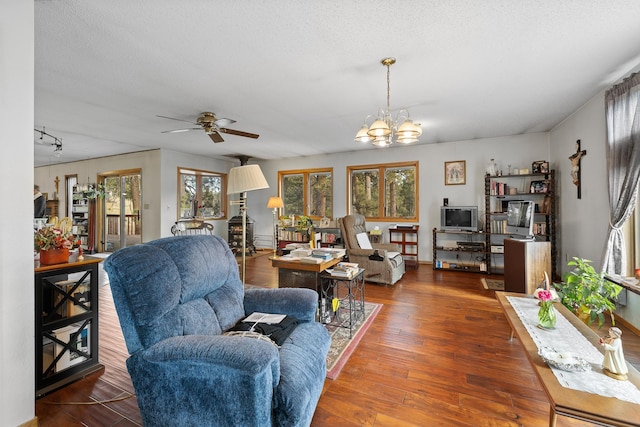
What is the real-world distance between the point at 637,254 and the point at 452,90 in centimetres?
248

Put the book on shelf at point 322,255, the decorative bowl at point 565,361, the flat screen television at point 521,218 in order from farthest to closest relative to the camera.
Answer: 1. the flat screen television at point 521,218
2. the book on shelf at point 322,255
3. the decorative bowl at point 565,361

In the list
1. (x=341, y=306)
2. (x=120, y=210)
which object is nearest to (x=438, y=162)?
(x=341, y=306)

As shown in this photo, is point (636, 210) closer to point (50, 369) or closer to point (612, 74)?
point (612, 74)

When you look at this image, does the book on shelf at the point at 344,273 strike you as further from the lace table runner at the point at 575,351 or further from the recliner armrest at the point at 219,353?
the recliner armrest at the point at 219,353

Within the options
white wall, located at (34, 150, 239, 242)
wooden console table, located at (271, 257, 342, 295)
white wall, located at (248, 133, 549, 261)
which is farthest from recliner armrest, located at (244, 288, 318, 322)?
white wall, located at (34, 150, 239, 242)

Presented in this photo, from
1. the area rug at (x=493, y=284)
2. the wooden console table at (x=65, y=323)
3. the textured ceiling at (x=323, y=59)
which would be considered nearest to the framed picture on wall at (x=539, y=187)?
the textured ceiling at (x=323, y=59)

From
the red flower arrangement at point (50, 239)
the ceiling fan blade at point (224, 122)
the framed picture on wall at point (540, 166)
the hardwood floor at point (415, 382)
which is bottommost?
the hardwood floor at point (415, 382)

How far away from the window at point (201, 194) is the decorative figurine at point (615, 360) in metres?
7.22

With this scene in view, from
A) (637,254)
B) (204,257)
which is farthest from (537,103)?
(204,257)

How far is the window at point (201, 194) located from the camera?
22.7ft

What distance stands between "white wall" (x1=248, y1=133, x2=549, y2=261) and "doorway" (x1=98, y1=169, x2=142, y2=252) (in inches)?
174

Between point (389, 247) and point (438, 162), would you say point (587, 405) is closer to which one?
point (389, 247)

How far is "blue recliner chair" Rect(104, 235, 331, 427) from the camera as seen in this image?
1.17m

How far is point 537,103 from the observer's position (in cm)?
366
